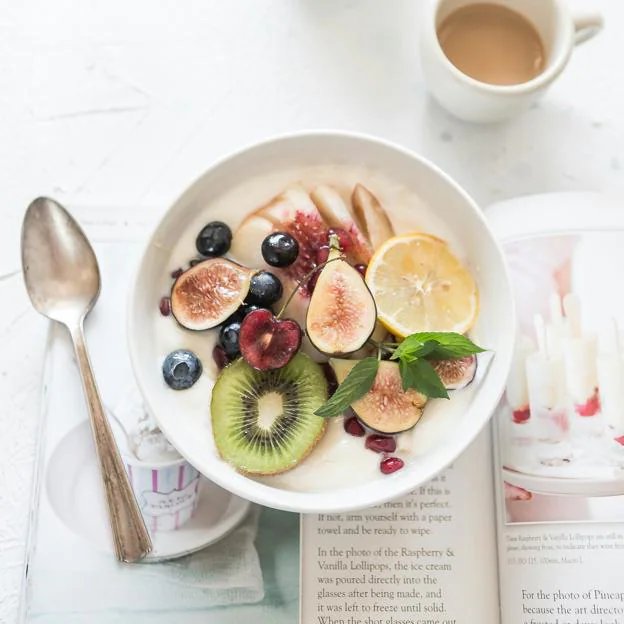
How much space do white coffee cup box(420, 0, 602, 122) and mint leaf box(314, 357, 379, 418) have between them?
392 mm

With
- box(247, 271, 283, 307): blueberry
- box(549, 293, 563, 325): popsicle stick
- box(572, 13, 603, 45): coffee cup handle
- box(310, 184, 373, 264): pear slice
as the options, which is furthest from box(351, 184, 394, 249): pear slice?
box(572, 13, 603, 45): coffee cup handle

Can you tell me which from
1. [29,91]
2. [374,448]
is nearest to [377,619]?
[374,448]

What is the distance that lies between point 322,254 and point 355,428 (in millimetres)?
210

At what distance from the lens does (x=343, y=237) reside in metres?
1.00

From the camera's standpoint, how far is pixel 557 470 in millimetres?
1029

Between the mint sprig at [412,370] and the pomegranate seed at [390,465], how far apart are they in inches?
3.3

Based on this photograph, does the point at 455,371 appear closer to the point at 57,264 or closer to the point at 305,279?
the point at 305,279

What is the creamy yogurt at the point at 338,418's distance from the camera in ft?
3.10

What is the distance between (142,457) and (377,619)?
1.16 ft

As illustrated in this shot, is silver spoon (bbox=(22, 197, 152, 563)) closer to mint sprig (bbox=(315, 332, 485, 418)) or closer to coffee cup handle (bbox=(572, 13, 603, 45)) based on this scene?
mint sprig (bbox=(315, 332, 485, 418))

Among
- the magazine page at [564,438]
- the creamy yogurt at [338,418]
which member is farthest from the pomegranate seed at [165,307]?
the magazine page at [564,438]

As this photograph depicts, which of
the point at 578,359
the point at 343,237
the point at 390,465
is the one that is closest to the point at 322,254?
the point at 343,237

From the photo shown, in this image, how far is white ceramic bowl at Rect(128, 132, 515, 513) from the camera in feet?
3.00

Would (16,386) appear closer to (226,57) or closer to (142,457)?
(142,457)
